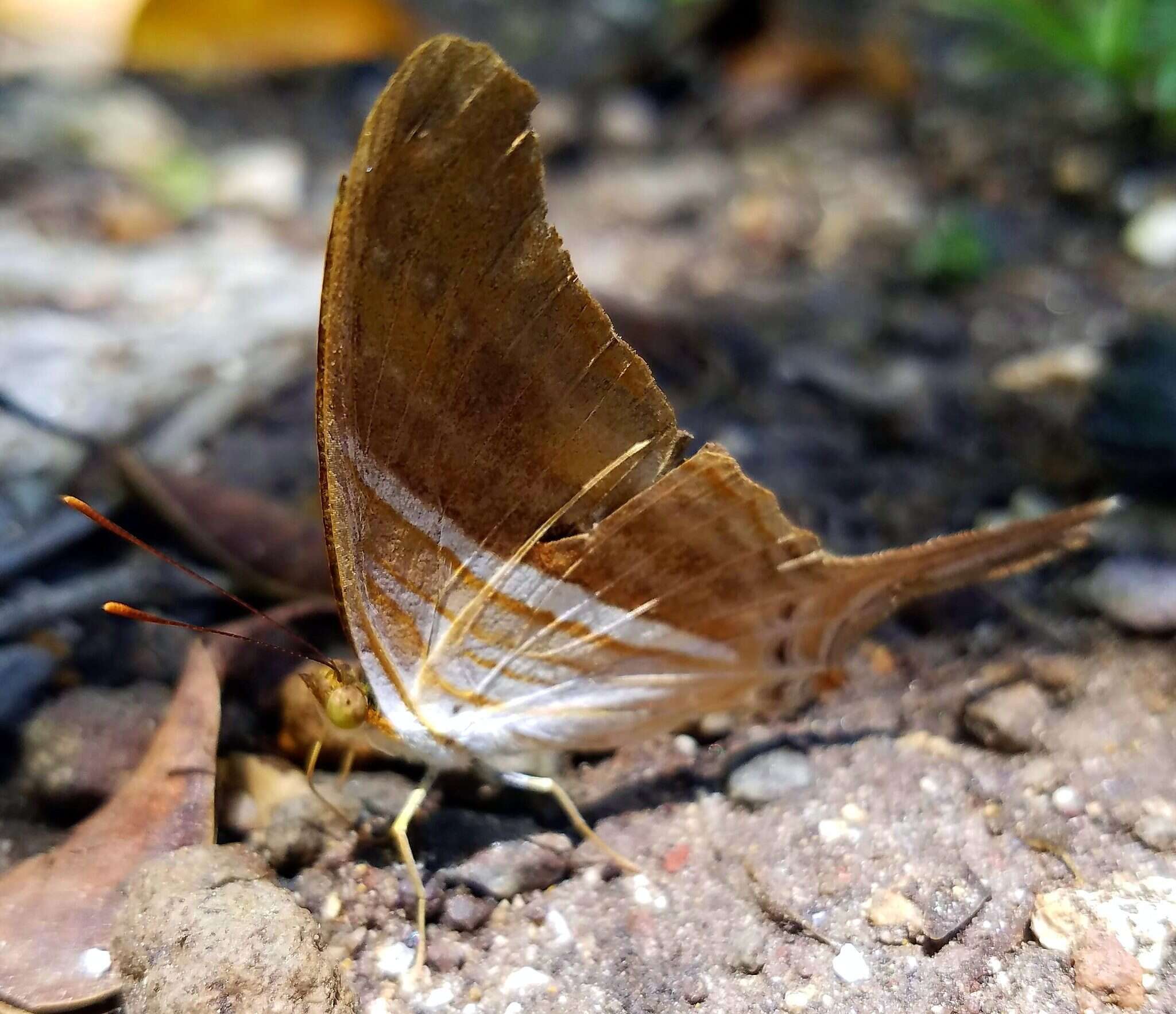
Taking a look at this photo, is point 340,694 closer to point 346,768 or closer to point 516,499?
point 346,768

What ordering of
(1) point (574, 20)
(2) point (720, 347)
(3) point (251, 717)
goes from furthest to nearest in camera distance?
1. (1) point (574, 20)
2. (2) point (720, 347)
3. (3) point (251, 717)

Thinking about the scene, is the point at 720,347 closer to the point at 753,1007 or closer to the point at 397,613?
the point at 397,613

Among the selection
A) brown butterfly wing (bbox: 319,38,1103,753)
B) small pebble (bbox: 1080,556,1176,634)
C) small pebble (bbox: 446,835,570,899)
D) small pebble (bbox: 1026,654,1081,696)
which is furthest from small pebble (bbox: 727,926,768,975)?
small pebble (bbox: 1080,556,1176,634)

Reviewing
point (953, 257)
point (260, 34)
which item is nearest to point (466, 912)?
point (953, 257)

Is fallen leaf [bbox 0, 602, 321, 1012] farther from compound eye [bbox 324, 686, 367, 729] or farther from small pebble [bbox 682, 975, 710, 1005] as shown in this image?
small pebble [bbox 682, 975, 710, 1005]

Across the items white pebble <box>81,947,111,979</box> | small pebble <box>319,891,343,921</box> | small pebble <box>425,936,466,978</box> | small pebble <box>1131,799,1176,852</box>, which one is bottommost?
small pebble <box>1131,799,1176,852</box>

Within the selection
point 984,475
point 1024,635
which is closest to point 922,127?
point 984,475

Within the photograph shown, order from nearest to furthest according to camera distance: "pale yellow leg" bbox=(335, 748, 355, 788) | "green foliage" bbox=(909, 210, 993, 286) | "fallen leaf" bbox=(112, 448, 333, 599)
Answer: "pale yellow leg" bbox=(335, 748, 355, 788) < "fallen leaf" bbox=(112, 448, 333, 599) < "green foliage" bbox=(909, 210, 993, 286)
